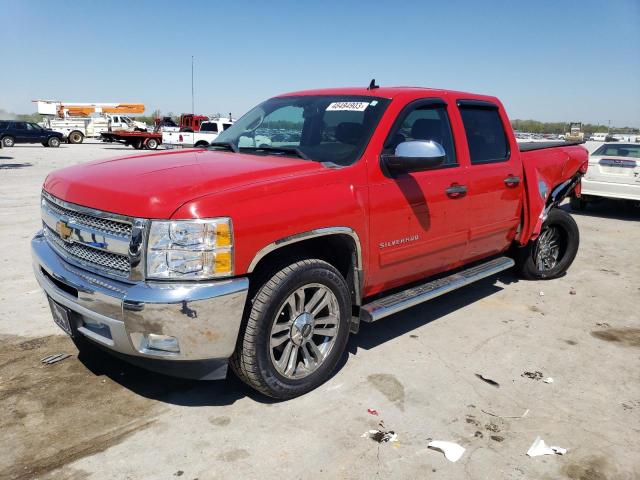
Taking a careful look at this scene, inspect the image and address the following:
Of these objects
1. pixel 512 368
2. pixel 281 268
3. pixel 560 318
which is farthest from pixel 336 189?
pixel 560 318

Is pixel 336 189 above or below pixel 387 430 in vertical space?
above

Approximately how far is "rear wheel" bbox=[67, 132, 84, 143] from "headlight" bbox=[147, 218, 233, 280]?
39455 mm

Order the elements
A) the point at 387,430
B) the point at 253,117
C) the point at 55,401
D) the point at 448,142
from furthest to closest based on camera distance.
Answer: the point at 253,117, the point at 448,142, the point at 55,401, the point at 387,430

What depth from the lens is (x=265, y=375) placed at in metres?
3.02

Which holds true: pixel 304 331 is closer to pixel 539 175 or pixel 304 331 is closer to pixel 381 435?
pixel 381 435

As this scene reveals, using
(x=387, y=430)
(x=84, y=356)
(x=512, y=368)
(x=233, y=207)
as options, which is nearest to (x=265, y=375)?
(x=387, y=430)

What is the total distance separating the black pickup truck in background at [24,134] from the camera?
2927 cm

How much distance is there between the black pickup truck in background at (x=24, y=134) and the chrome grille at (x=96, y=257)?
3064 cm

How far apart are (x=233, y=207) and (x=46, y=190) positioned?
1.61m

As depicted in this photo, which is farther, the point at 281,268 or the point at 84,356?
the point at 84,356

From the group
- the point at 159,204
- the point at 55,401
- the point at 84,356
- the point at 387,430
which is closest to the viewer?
the point at 159,204

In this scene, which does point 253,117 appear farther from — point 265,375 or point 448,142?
point 265,375

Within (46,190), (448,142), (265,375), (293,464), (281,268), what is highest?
(448,142)

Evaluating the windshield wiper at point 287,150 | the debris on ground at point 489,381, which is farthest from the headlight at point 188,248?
the debris on ground at point 489,381
